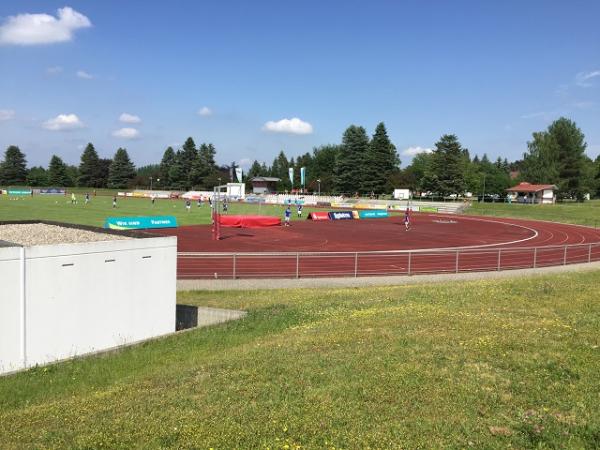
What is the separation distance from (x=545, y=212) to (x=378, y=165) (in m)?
41.5

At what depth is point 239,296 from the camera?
1670 centimetres

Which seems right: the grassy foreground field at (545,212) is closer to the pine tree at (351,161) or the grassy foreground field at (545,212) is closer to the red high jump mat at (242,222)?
the pine tree at (351,161)

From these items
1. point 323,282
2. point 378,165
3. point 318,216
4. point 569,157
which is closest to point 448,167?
point 378,165

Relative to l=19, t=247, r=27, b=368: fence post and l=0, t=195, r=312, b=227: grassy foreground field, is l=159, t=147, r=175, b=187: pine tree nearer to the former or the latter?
l=0, t=195, r=312, b=227: grassy foreground field

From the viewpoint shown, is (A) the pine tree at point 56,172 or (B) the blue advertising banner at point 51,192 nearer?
(B) the blue advertising banner at point 51,192

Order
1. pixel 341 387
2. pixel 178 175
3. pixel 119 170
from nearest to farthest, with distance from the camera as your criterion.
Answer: pixel 341 387
pixel 178 175
pixel 119 170

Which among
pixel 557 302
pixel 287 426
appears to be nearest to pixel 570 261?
pixel 557 302

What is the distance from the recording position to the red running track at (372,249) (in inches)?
895

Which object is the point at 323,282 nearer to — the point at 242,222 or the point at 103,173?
the point at 242,222

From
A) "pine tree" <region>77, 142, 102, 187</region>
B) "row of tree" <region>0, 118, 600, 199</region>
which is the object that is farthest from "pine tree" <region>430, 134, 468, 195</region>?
"pine tree" <region>77, 142, 102, 187</region>

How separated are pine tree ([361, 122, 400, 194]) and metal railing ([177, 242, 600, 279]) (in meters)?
77.2

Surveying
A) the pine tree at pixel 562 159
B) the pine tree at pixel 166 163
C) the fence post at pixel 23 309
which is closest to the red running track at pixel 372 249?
the fence post at pixel 23 309

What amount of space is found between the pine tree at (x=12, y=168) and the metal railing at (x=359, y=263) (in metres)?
136

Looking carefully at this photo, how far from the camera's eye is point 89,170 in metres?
142
